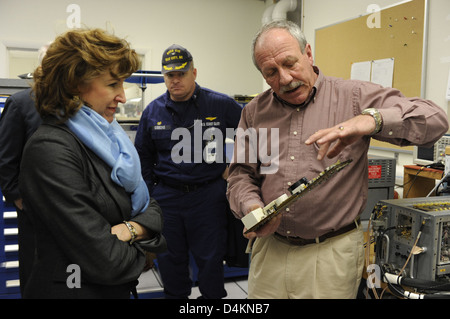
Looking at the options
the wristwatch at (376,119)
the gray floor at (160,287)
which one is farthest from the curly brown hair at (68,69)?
the gray floor at (160,287)

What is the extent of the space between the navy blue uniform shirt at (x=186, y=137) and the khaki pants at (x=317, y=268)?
1.09 metres

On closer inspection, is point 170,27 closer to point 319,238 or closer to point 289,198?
point 319,238

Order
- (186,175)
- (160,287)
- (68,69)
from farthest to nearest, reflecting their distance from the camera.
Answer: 1. (160,287)
2. (186,175)
3. (68,69)

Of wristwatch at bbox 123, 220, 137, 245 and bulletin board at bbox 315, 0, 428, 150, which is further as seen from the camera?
bulletin board at bbox 315, 0, 428, 150

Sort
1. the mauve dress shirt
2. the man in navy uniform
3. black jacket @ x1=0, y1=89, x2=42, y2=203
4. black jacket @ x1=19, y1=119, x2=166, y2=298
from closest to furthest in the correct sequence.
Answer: black jacket @ x1=19, y1=119, x2=166, y2=298
the mauve dress shirt
black jacket @ x1=0, y1=89, x2=42, y2=203
the man in navy uniform

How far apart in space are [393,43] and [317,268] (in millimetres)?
2382

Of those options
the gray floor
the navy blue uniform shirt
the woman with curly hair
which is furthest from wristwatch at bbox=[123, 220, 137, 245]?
the gray floor

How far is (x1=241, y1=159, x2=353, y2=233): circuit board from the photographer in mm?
997

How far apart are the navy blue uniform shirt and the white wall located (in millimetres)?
2341

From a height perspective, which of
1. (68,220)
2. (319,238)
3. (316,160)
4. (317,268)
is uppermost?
(316,160)

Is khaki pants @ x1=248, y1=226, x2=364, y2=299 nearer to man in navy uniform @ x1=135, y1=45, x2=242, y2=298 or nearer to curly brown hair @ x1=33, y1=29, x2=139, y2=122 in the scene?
curly brown hair @ x1=33, y1=29, x2=139, y2=122

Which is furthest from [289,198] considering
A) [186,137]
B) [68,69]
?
[186,137]

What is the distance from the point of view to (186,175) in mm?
2350
